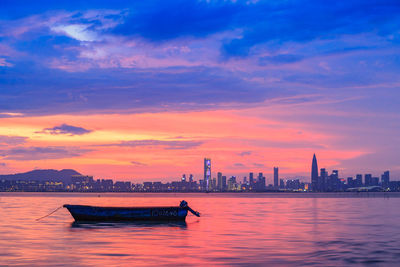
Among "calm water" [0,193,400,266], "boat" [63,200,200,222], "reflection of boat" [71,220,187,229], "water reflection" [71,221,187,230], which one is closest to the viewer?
"calm water" [0,193,400,266]

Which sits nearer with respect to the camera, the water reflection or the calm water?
the calm water

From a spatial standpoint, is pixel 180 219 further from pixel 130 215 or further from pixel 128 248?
pixel 128 248

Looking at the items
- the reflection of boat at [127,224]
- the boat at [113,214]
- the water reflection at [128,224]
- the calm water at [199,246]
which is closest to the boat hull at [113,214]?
the boat at [113,214]

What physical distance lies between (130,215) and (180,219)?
838 centimetres

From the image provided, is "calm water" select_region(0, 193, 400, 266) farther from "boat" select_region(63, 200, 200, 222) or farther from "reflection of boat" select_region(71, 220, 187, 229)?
"boat" select_region(63, 200, 200, 222)

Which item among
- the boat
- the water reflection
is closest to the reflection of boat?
the water reflection

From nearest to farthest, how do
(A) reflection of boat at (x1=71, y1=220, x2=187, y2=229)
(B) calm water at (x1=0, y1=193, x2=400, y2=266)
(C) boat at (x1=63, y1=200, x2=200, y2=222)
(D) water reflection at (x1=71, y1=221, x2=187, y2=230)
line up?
(B) calm water at (x1=0, y1=193, x2=400, y2=266), (A) reflection of boat at (x1=71, y1=220, x2=187, y2=229), (D) water reflection at (x1=71, y1=221, x2=187, y2=230), (C) boat at (x1=63, y1=200, x2=200, y2=222)

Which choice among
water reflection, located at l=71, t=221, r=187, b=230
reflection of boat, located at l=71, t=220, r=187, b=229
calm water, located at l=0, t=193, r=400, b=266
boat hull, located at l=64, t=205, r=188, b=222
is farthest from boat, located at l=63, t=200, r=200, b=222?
calm water, located at l=0, t=193, r=400, b=266

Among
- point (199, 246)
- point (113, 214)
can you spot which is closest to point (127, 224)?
point (113, 214)

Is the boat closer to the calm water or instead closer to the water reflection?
the water reflection

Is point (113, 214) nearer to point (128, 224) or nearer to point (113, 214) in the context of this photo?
point (113, 214)

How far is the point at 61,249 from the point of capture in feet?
142

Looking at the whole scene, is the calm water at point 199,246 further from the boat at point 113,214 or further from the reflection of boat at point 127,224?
the boat at point 113,214

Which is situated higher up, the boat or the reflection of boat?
the boat
